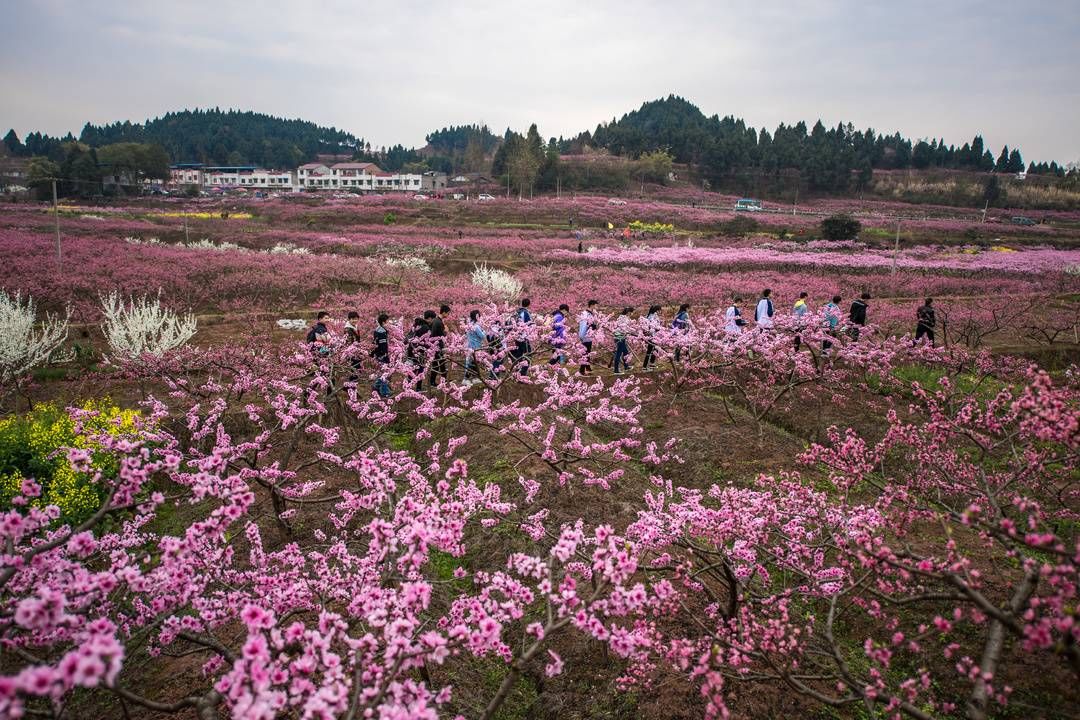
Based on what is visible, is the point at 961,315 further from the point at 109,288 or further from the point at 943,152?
the point at 943,152

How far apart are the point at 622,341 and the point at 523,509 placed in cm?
675

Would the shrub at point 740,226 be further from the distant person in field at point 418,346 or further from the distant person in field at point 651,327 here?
the distant person in field at point 418,346

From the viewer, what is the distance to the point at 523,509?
27.0ft

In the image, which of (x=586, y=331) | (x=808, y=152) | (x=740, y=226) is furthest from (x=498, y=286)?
(x=808, y=152)

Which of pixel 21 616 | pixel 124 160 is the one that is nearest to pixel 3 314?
pixel 21 616

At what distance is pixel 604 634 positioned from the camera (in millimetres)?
3518

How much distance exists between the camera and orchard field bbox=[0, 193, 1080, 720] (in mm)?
3504

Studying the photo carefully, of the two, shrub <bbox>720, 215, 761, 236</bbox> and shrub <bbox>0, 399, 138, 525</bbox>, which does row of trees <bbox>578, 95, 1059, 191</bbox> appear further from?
shrub <bbox>0, 399, 138, 525</bbox>

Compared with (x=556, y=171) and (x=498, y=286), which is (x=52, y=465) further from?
(x=556, y=171)

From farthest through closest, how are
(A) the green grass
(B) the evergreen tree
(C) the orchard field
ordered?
1. (B) the evergreen tree
2. (A) the green grass
3. (C) the orchard field

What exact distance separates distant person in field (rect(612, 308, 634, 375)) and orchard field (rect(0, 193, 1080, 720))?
0.41m

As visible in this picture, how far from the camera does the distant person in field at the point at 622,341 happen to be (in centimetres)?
1338

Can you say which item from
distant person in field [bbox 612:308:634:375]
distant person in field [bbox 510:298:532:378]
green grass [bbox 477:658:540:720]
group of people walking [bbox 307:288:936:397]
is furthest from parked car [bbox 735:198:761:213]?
green grass [bbox 477:658:540:720]

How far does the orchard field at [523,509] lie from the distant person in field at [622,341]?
0.41 metres
